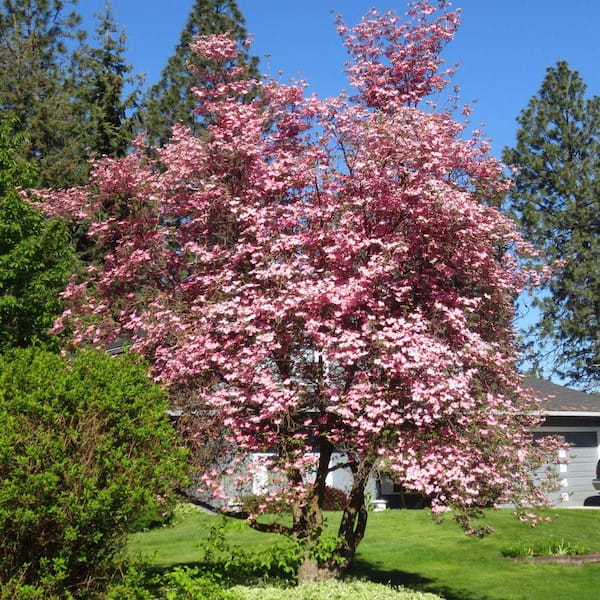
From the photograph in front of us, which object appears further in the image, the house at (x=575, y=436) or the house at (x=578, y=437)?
the house at (x=578, y=437)

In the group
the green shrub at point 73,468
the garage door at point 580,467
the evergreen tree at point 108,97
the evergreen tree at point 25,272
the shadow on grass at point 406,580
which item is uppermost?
the evergreen tree at point 108,97

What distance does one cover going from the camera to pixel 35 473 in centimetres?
784

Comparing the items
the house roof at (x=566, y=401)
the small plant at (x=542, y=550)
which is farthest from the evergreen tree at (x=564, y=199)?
the small plant at (x=542, y=550)

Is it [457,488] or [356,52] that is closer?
[457,488]

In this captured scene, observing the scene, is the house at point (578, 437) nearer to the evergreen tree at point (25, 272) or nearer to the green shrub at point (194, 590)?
the evergreen tree at point (25, 272)

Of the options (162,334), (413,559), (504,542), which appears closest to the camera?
(162,334)

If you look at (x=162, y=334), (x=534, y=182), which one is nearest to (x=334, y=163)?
(x=162, y=334)

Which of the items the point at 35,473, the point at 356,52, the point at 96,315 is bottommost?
the point at 35,473

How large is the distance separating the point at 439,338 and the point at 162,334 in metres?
3.92

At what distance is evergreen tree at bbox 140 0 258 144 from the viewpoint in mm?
32125

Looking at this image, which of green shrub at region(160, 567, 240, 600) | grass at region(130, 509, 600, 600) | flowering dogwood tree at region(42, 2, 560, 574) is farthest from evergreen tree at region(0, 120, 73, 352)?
green shrub at region(160, 567, 240, 600)

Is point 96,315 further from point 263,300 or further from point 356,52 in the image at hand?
point 356,52

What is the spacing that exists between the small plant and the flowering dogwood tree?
5628 millimetres

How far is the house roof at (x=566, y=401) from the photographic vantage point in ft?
88.0
